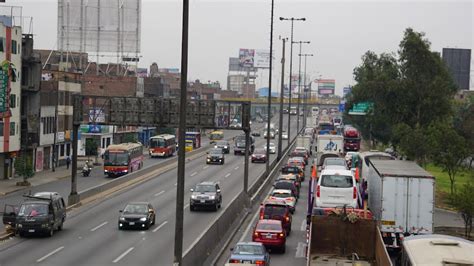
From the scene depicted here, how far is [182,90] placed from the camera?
2098cm

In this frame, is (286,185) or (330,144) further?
(330,144)

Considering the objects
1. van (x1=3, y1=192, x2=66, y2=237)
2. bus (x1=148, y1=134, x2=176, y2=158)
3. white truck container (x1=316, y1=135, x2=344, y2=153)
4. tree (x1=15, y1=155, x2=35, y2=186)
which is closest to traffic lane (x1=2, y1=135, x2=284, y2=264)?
van (x1=3, y1=192, x2=66, y2=237)

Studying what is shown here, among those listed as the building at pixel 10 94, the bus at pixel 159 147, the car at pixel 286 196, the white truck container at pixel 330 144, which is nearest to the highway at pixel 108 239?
the car at pixel 286 196

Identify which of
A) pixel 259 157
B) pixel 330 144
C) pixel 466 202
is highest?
pixel 330 144

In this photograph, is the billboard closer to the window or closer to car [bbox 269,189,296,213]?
the window

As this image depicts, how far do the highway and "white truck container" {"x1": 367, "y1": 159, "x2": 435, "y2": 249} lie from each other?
339 inches

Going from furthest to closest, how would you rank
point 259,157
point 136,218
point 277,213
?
point 259,157, point 136,218, point 277,213

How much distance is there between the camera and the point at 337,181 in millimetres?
32219

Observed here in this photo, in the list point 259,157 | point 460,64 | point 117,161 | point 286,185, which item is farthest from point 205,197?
point 460,64

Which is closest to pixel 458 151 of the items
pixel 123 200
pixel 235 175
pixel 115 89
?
pixel 123 200

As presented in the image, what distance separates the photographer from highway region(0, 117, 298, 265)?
94.7 feet

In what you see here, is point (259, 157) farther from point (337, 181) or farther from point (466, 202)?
point (337, 181)

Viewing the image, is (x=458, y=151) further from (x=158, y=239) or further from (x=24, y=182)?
(x=24, y=182)

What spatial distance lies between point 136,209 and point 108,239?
364 cm
